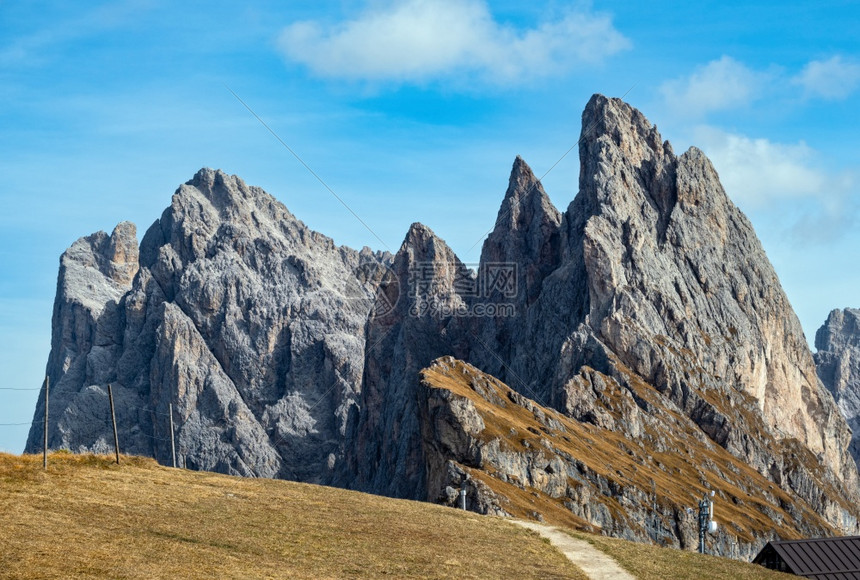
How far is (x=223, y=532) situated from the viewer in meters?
52.5

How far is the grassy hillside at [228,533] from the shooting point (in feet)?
147

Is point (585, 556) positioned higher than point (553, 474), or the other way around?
point (553, 474)

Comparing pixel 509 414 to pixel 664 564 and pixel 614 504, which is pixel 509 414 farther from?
pixel 664 564

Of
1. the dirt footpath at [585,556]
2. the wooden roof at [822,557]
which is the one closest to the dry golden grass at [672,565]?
the dirt footpath at [585,556]

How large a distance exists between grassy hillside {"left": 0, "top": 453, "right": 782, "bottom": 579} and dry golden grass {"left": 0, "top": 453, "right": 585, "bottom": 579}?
0.22ft

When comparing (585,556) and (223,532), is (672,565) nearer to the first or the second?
(585,556)

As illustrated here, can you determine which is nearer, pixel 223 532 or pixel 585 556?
pixel 223 532

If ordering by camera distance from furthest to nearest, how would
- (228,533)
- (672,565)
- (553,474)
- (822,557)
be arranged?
(553,474) < (822,557) < (672,565) < (228,533)

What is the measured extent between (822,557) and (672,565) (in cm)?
1290

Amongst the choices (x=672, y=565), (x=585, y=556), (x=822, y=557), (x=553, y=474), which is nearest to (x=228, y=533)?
(x=585, y=556)

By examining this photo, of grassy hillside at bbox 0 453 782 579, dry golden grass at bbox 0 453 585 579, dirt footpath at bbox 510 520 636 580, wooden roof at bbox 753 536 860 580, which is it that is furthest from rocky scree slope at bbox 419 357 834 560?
grassy hillside at bbox 0 453 782 579

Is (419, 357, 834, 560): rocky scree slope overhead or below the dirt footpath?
overhead

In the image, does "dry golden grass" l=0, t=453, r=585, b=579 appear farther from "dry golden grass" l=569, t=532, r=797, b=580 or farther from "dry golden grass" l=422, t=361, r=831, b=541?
"dry golden grass" l=422, t=361, r=831, b=541

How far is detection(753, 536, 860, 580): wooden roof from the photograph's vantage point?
211 ft
